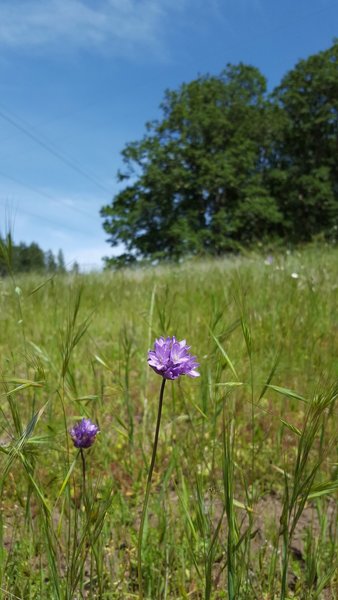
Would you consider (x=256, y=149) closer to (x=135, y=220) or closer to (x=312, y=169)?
(x=312, y=169)

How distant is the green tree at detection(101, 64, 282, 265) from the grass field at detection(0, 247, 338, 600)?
20.6m

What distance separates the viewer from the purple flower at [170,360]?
0.82 metres

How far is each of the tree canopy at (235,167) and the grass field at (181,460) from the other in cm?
2073

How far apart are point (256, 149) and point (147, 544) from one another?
26173mm

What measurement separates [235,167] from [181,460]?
2429 centimetres

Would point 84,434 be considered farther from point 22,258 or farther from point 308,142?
point 22,258

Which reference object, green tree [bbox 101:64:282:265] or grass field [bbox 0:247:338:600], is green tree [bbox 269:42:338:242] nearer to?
green tree [bbox 101:64:282:265]

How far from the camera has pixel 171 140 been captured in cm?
2545

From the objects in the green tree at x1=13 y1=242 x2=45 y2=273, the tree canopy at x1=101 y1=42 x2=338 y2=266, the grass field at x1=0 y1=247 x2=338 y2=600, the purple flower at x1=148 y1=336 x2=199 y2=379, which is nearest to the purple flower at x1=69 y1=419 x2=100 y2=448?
the grass field at x1=0 y1=247 x2=338 y2=600

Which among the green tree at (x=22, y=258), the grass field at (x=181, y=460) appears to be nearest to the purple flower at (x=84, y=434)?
the grass field at (x=181, y=460)

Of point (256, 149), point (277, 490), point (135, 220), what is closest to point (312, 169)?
point (256, 149)

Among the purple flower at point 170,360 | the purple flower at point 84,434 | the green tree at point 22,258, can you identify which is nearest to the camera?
the purple flower at point 170,360

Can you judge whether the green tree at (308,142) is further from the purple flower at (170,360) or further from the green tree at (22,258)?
the purple flower at (170,360)

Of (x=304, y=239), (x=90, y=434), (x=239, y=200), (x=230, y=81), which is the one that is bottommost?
(x=90, y=434)
